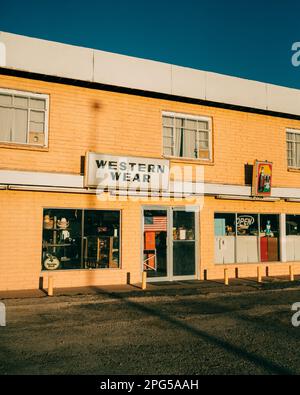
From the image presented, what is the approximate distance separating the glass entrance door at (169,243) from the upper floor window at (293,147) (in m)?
5.57

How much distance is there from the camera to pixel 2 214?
12.1 metres

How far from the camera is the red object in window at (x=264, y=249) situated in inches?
655

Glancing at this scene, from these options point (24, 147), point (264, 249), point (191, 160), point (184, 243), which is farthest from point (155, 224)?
point (24, 147)

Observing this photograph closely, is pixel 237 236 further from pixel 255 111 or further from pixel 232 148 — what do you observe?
pixel 255 111

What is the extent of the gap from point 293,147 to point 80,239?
10.3 metres

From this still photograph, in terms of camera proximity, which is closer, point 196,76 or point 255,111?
point 196,76

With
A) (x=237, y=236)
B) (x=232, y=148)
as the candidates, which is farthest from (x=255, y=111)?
(x=237, y=236)

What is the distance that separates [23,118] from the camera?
41.9 ft

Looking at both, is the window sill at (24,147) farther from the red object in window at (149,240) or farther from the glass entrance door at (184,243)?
the glass entrance door at (184,243)

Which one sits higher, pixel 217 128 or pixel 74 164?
pixel 217 128

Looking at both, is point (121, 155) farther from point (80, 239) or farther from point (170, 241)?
point (170, 241)

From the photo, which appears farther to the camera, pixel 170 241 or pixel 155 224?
pixel 170 241

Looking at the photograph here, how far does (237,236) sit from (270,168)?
306cm

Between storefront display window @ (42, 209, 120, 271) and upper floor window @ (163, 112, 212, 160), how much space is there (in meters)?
3.42
